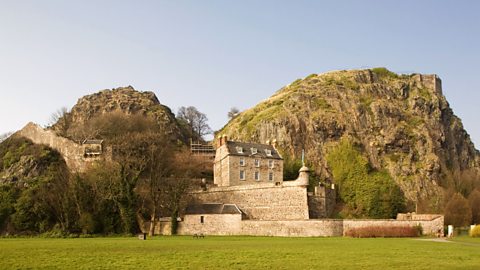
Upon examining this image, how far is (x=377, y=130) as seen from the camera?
93125 millimetres

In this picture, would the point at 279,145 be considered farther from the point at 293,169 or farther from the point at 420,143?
the point at 420,143

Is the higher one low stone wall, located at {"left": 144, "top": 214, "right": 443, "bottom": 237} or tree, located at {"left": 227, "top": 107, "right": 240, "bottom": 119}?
tree, located at {"left": 227, "top": 107, "right": 240, "bottom": 119}

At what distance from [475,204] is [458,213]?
8371mm

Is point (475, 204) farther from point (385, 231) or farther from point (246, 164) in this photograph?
point (246, 164)

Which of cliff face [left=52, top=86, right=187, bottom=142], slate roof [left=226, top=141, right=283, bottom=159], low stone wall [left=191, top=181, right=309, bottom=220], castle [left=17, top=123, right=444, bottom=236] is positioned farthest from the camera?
cliff face [left=52, top=86, right=187, bottom=142]

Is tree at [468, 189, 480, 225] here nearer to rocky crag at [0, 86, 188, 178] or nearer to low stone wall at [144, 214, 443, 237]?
low stone wall at [144, 214, 443, 237]

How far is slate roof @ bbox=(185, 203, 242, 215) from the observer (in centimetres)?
5934

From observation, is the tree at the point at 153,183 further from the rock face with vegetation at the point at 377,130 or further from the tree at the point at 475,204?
the tree at the point at 475,204

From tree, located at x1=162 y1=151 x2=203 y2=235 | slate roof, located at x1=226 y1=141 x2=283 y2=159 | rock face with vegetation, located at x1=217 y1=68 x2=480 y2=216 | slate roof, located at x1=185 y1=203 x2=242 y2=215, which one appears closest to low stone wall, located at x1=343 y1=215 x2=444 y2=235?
slate roof, located at x1=185 y1=203 x2=242 y2=215

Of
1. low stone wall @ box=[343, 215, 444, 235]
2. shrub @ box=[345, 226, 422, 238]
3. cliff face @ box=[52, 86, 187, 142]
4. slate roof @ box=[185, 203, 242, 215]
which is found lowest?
shrub @ box=[345, 226, 422, 238]

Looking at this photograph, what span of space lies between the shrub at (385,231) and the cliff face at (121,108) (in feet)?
157

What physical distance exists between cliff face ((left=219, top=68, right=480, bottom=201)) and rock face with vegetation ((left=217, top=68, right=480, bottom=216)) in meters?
0.17

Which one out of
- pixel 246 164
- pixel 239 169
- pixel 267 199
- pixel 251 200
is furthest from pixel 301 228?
pixel 246 164

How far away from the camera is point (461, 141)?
10731 centimetres
